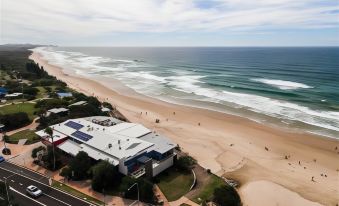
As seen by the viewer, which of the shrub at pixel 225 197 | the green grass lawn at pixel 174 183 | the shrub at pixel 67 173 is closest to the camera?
the shrub at pixel 225 197

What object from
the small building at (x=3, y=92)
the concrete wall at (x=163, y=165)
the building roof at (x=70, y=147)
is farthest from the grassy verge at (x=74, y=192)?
the small building at (x=3, y=92)

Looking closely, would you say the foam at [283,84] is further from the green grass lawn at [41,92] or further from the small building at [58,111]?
the green grass lawn at [41,92]

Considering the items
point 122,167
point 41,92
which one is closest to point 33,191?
point 122,167

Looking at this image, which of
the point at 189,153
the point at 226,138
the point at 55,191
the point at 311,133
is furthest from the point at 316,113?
the point at 55,191

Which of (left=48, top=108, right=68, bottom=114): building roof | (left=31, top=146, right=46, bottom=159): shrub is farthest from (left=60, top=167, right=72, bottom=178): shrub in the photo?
(left=48, top=108, right=68, bottom=114): building roof

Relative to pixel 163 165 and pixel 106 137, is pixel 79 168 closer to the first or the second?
pixel 106 137

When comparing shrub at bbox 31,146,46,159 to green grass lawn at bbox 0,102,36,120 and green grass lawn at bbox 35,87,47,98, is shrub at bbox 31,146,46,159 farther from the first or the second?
green grass lawn at bbox 35,87,47,98
